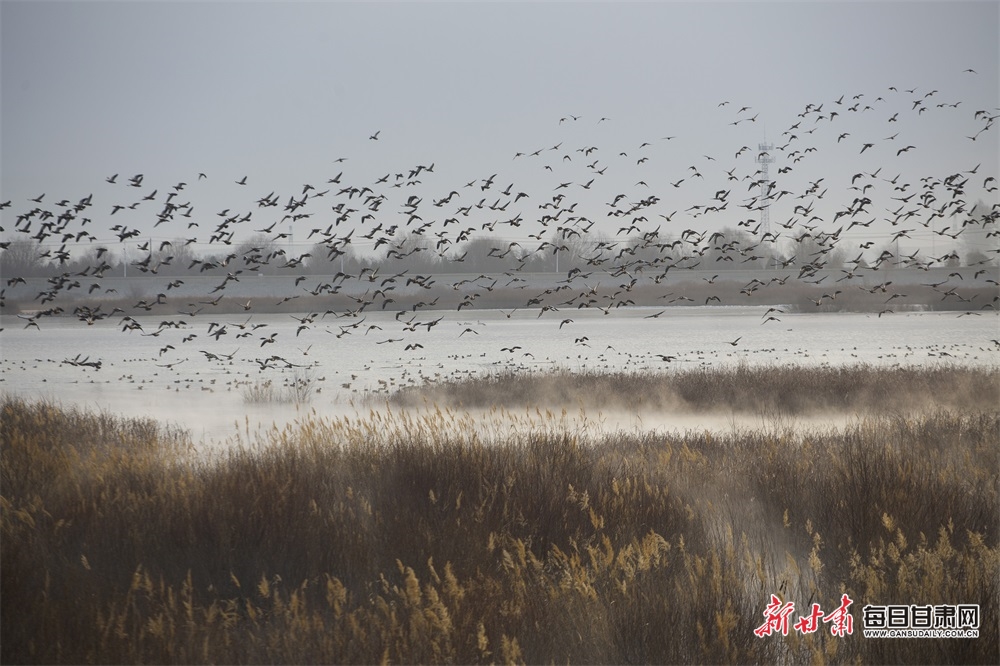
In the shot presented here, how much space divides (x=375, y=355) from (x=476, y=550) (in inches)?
1390

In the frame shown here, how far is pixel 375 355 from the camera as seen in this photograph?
141 ft

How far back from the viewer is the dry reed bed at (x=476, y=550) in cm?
632

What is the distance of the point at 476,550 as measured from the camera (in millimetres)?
8164

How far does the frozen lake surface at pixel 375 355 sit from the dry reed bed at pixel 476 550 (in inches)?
88.7

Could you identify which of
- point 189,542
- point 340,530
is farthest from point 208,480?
point 340,530

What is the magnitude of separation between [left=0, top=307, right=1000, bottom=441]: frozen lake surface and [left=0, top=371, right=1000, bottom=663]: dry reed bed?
2.25 m

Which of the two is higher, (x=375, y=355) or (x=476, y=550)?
(x=476, y=550)

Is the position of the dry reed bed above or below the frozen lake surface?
above

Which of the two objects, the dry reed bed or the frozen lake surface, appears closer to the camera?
the dry reed bed

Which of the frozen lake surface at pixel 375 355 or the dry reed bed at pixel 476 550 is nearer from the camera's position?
the dry reed bed at pixel 476 550

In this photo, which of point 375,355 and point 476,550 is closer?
point 476,550

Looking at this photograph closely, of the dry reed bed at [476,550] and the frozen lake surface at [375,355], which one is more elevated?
the dry reed bed at [476,550]

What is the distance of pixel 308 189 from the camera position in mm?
13406

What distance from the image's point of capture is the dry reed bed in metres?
6.32
